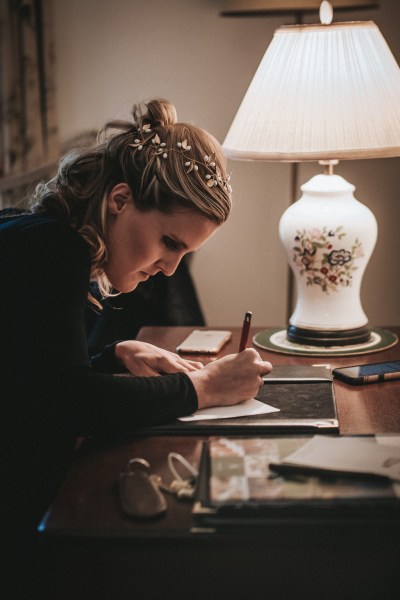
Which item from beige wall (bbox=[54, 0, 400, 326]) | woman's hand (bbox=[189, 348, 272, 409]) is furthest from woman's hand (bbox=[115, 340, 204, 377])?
beige wall (bbox=[54, 0, 400, 326])

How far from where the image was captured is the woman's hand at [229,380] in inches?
47.9

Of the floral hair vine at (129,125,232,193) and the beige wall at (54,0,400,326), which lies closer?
the floral hair vine at (129,125,232,193)

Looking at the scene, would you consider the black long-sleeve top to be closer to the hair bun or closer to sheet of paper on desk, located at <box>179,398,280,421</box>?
sheet of paper on desk, located at <box>179,398,280,421</box>

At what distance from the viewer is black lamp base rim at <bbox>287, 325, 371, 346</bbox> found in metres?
1.64

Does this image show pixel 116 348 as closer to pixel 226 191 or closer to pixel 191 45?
pixel 226 191

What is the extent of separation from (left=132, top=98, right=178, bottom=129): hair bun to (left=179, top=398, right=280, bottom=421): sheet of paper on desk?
0.47 metres

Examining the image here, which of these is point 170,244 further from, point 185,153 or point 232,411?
point 232,411

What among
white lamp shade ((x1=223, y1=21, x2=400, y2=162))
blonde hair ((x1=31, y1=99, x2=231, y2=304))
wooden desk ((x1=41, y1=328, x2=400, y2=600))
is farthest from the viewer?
white lamp shade ((x1=223, y1=21, x2=400, y2=162))

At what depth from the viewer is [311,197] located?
1.65 metres

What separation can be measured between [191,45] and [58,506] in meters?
2.02

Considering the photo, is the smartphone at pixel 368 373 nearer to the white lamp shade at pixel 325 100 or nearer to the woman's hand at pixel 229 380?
the woman's hand at pixel 229 380

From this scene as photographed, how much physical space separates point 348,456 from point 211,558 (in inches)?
8.6

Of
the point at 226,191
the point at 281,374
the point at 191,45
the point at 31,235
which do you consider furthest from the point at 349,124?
the point at 191,45

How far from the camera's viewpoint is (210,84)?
8.75 feet
